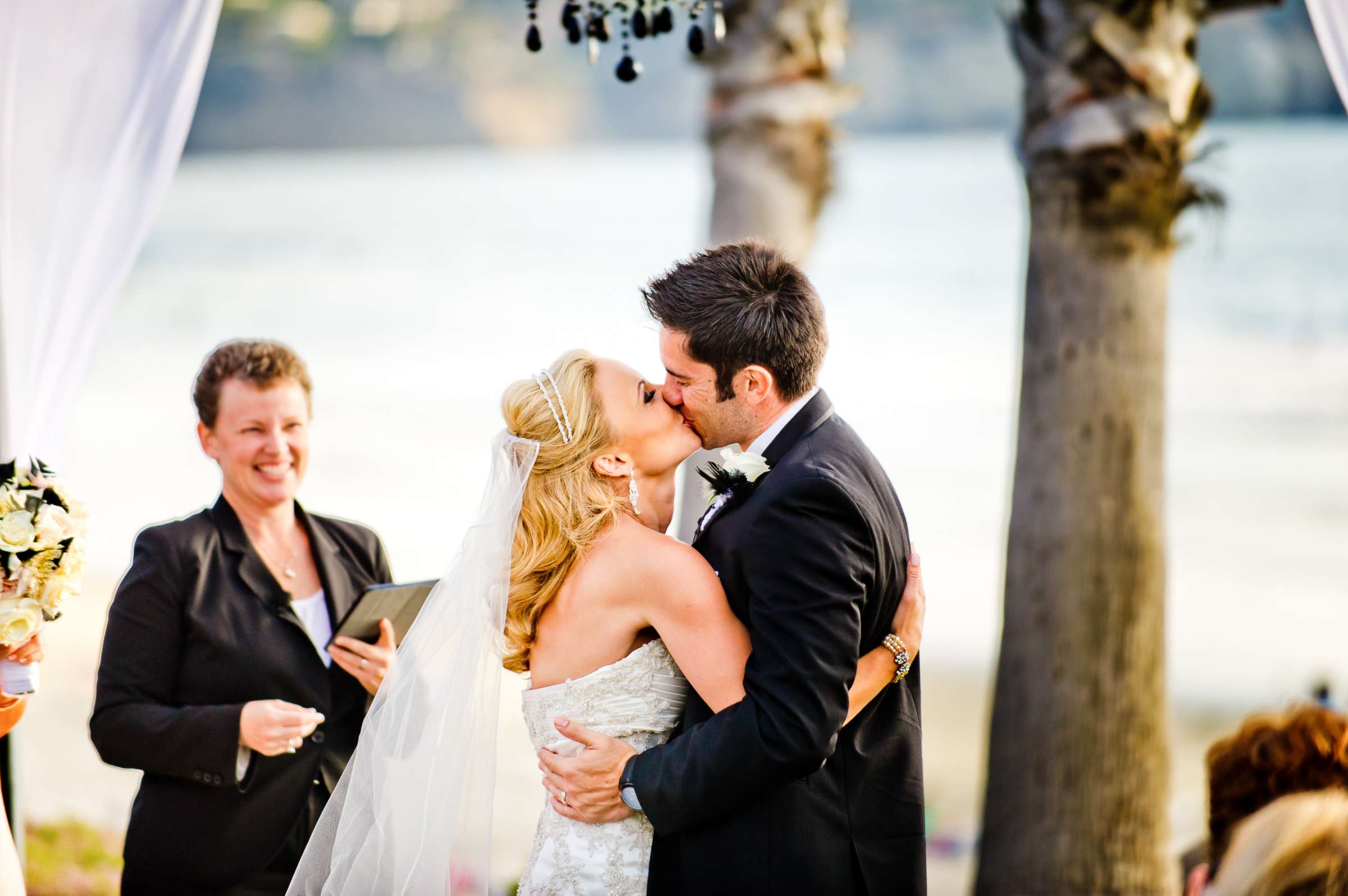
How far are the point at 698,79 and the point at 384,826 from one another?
5.88 m

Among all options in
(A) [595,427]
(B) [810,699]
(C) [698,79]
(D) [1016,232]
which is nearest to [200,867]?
(A) [595,427]

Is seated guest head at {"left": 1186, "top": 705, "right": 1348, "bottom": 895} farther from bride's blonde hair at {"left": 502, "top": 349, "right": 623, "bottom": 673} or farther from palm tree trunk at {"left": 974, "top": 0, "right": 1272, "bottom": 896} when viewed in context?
palm tree trunk at {"left": 974, "top": 0, "right": 1272, "bottom": 896}

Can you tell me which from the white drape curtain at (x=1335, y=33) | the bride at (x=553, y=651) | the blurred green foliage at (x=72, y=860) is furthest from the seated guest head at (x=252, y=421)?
the blurred green foliage at (x=72, y=860)

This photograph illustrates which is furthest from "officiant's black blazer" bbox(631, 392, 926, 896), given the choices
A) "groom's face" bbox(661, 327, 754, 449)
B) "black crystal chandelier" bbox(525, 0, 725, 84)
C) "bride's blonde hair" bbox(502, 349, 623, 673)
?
"black crystal chandelier" bbox(525, 0, 725, 84)

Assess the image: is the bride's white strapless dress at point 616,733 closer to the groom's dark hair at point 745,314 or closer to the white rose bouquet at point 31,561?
the groom's dark hair at point 745,314

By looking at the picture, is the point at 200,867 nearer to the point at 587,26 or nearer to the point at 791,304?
the point at 791,304

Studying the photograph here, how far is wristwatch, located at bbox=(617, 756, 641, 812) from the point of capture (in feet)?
7.54

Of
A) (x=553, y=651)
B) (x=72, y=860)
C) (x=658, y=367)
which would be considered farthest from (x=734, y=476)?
(x=72, y=860)

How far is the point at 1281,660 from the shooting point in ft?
21.4

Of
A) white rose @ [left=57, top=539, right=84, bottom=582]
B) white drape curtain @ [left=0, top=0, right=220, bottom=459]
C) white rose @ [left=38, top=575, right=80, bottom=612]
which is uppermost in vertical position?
white drape curtain @ [left=0, top=0, right=220, bottom=459]

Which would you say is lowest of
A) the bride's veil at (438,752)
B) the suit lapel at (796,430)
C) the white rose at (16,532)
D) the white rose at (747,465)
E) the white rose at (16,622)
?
the bride's veil at (438,752)

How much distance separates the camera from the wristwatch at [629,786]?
7.54 ft

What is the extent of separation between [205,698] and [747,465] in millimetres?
1571

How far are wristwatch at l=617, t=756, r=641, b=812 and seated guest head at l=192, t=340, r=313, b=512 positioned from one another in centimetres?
131
